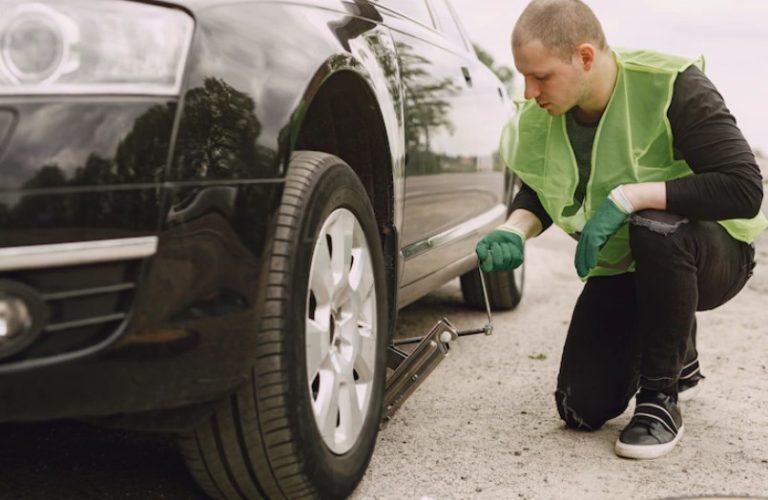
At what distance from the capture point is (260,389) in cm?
192

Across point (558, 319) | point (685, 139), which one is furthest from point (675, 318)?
point (558, 319)

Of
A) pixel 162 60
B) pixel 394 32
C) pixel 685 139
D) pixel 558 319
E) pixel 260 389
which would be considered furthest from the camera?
pixel 558 319

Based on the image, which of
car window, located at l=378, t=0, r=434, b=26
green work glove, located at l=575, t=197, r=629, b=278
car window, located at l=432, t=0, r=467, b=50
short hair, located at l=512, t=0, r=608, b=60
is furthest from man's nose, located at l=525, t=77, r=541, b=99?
car window, located at l=432, t=0, r=467, b=50

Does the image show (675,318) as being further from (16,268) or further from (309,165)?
(16,268)

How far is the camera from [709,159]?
2.56 m

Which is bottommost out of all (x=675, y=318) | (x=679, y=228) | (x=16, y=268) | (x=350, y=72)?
(x=675, y=318)

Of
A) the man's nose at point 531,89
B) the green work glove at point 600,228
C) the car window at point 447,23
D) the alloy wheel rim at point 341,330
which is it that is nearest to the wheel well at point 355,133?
the alloy wheel rim at point 341,330

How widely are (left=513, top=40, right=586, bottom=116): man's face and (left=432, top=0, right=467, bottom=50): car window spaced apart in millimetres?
1281

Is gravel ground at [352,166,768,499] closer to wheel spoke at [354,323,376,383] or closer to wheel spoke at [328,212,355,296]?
wheel spoke at [354,323,376,383]

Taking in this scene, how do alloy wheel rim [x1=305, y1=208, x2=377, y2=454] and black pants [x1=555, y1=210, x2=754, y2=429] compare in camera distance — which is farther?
black pants [x1=555, y1=210, x2=754, y2=429]

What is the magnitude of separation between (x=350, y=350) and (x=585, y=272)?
2.30 feet

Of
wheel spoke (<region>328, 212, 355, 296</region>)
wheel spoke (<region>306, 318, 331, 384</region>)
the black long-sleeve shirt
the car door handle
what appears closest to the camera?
wheel spoke (<region>306, 318, 331, 384</region>)

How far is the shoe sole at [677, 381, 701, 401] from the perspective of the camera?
10.5 ft

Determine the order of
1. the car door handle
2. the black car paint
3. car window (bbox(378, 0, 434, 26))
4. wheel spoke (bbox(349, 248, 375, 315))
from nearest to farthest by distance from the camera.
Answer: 1. the black car paint
2. wheel spoke (bbox(349, 248, 375, 315))
3. car window (bbox(378, 0, 434, 26))
4. the car door handle
